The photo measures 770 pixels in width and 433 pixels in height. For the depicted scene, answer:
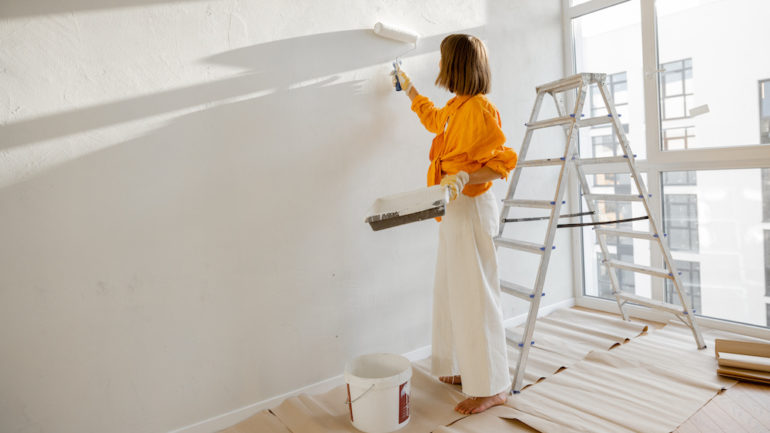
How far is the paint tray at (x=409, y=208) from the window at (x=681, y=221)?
1.86 metres

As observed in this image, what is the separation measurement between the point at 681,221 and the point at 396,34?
6.68 ft

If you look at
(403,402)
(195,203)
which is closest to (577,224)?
(403,402)

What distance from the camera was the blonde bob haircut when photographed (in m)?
1.88

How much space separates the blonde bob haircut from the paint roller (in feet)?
1.51

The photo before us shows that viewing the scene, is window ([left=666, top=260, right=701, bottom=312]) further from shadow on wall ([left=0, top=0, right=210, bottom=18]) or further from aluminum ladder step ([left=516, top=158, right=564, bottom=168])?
shadow on wall ([left=0, top=0, right=210, bottom=18])

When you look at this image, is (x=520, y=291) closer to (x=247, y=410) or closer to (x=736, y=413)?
(x=736, y=413)

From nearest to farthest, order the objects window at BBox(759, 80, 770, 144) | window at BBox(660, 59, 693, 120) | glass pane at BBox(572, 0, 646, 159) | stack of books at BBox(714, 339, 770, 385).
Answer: stack of books at BBox(714, 339, 770, 385)
window at BBox(759, 80, 770, 144)
window at BBox(660, 59, 693, 120)
glass pane at BBox(572, 0, 646, 159)

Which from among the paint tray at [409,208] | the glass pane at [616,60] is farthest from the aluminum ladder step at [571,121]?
the paint tray at [409,208]

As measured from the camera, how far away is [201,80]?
1859 mm

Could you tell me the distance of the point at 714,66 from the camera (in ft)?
8.58

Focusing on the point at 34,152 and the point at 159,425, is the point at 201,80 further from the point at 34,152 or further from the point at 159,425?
the point at 159,425

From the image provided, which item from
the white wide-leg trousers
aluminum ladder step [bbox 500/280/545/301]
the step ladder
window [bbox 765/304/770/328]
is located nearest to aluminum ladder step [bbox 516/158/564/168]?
the step ladder

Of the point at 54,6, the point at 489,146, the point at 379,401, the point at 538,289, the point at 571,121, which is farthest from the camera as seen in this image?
the point at 571,121

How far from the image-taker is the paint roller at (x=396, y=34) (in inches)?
89.7
